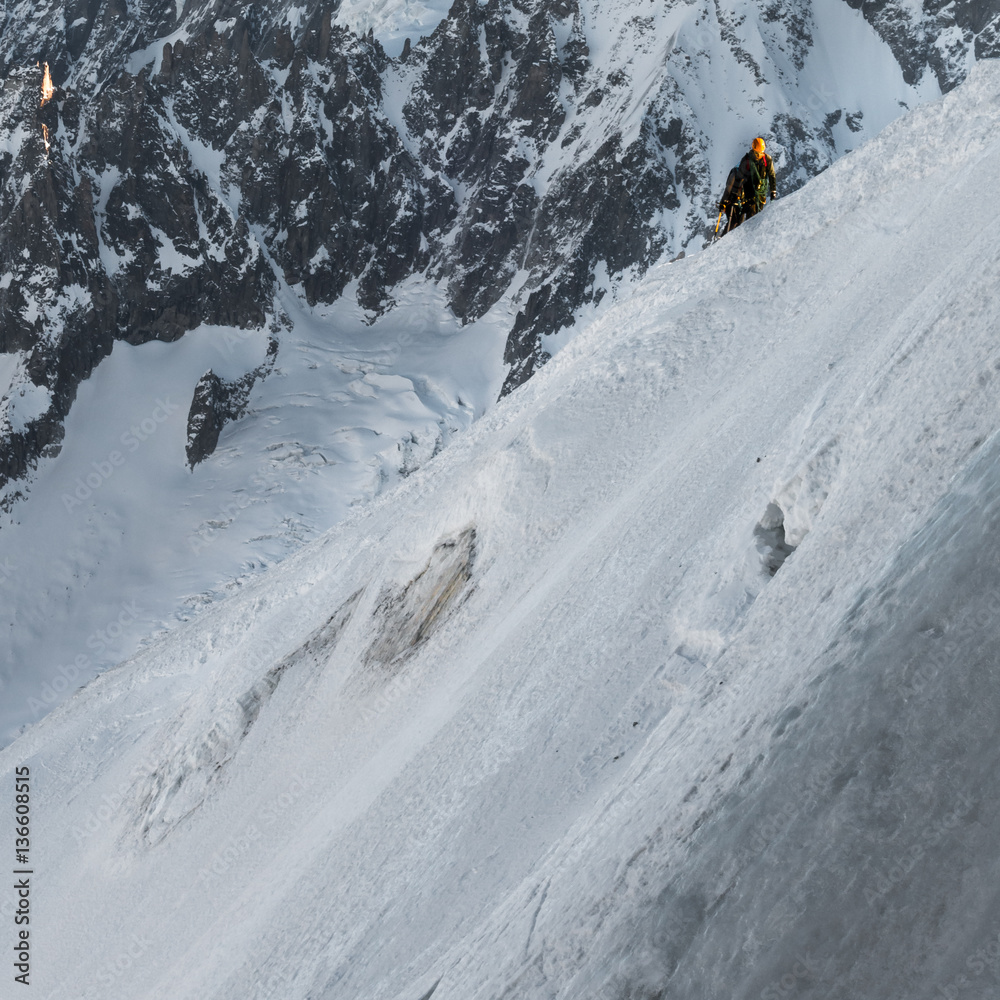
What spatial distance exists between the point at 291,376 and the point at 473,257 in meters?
42.0

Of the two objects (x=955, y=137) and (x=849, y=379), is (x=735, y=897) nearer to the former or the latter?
(x=849, y=379)

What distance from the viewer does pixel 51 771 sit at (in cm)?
2477

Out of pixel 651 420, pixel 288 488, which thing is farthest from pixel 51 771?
pixel 288 488

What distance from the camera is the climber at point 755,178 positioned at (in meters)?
16.5
